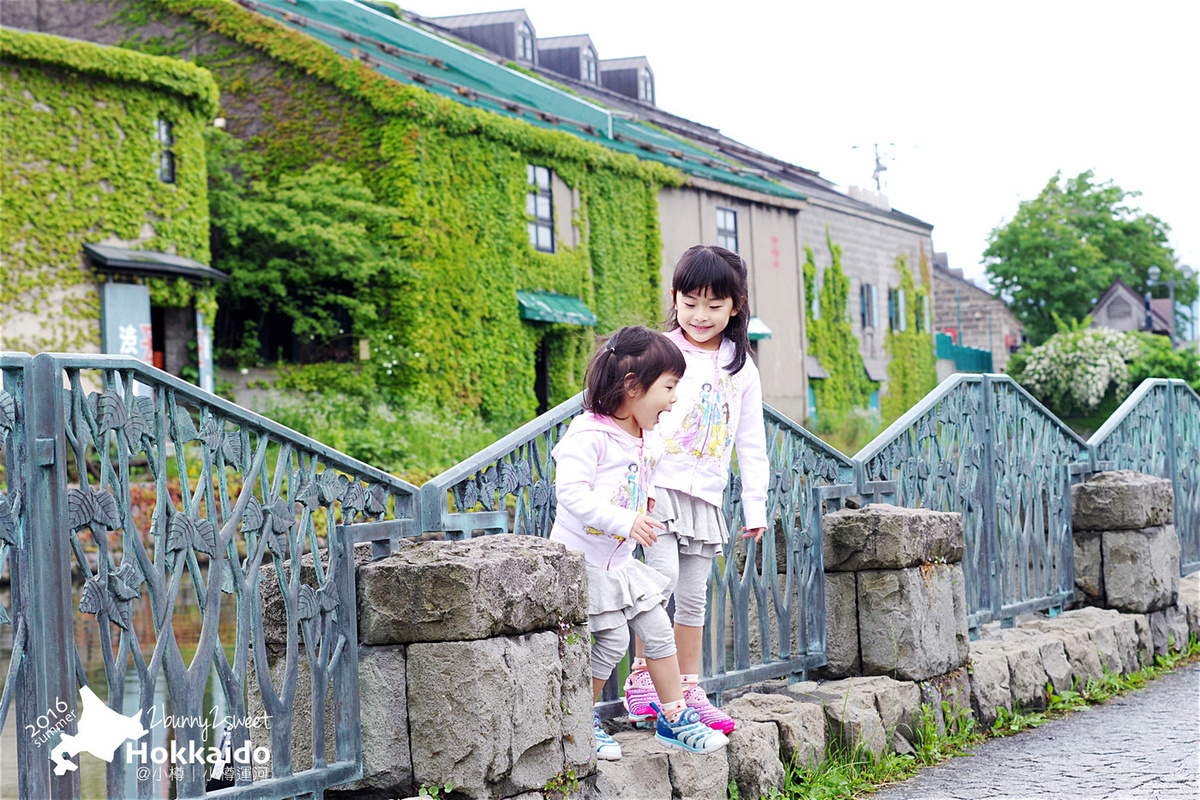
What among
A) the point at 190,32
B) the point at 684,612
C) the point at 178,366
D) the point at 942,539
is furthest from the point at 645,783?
the point at 190,32

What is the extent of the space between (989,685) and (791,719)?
4.83 feet

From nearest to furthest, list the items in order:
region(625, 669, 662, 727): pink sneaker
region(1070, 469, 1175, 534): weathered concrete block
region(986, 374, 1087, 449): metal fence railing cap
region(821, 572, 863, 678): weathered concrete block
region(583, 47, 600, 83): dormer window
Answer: region(625, 669, 662, 727): pink sneaker < region(821, 572, 863, 678): weathered concrete block < region(986, 374, 1087, 449): metal fence railing cap < region(1070, 469, 1175, 534): weathered concrete block < region(583, 47, 600, 83): dormer window

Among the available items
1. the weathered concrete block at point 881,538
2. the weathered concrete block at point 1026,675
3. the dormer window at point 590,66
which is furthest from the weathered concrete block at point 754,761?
the dormer window at point 590,66

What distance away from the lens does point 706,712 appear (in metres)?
3.77

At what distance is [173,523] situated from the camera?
108 inches

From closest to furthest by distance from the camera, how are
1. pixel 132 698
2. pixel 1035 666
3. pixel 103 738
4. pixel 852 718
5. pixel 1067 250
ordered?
pixel 103 738 → pixel 852 718 → pixel 1035 666 → pixel 132 698 → pixel 1067 250

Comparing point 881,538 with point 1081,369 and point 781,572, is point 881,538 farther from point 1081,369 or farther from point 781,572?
point 1081,369

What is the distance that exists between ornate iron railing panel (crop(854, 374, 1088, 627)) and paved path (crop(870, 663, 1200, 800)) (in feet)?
2.42

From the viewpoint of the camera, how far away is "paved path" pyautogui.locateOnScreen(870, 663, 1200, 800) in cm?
410

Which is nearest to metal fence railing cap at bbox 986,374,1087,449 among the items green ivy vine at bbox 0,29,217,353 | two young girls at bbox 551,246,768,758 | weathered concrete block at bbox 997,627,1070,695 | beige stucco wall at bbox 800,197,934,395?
weathered concrete block at bbox 997,627,1070,695

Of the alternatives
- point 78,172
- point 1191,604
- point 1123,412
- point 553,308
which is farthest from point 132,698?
point 553,308

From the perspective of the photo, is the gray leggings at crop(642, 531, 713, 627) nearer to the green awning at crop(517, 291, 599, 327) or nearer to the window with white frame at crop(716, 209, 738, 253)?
the green awning at crop(517, 291, 599, 327)

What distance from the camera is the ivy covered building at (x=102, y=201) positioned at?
54.2ft

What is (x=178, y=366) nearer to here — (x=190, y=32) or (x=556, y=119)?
(x=190, y=32)
